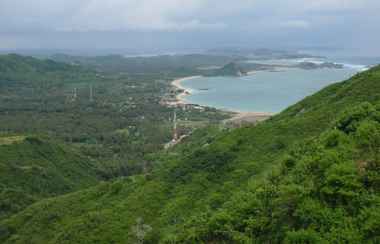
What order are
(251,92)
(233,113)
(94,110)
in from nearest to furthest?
(233,113)
(94,110)
(251,92)

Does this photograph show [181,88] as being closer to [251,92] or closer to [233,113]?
[251,92]

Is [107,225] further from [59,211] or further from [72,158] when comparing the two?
[72,158]

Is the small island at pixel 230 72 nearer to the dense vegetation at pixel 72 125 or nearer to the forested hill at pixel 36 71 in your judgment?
the dense vegetation at pixel 72 125


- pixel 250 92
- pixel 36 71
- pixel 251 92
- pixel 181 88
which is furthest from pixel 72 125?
pixel 36 71

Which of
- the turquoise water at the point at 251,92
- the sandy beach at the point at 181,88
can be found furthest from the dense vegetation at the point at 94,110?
the turquoise water at the point at 251,92

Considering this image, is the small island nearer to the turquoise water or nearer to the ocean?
the ocean

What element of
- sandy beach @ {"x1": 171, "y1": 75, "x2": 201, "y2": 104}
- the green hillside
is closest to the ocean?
sandy beach @ {"x1": 171, "y1": 75, "x2": 201, "y2": 104}
